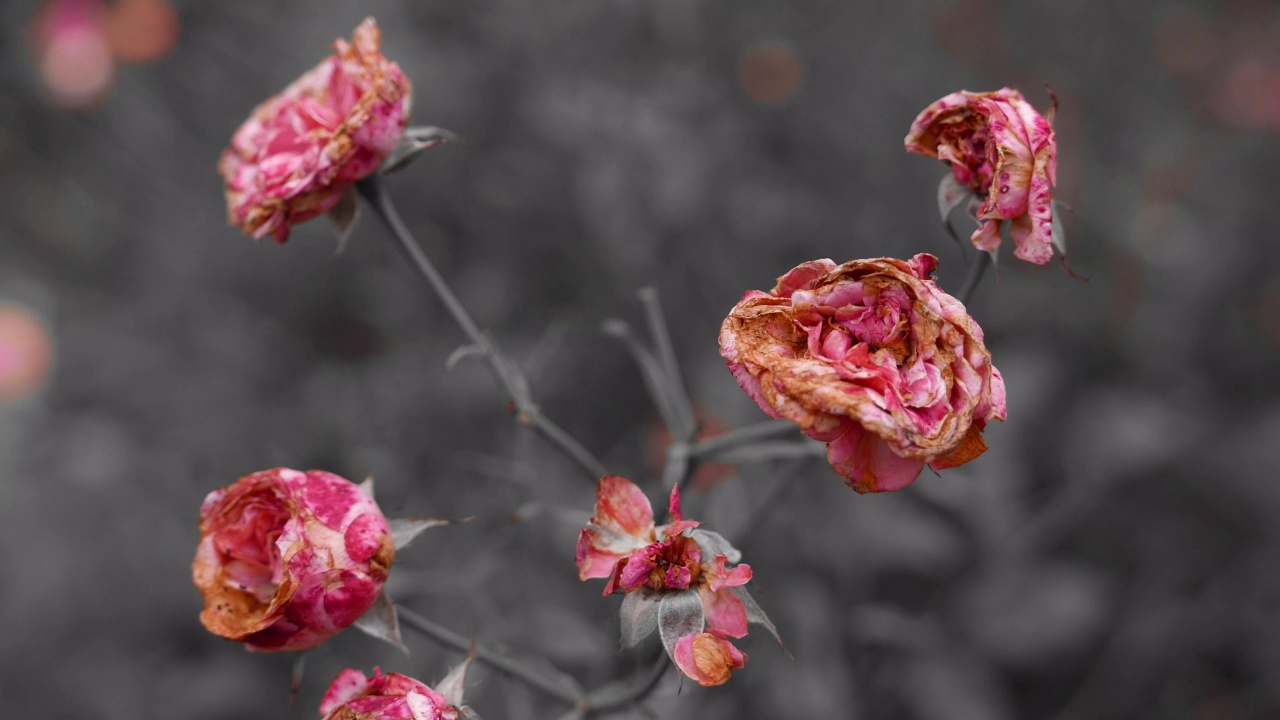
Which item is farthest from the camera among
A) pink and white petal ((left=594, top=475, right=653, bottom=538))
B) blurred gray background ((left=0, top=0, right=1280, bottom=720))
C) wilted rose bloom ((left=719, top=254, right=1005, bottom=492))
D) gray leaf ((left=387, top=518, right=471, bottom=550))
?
blurred gray background ((left=0, top=0, right=1280, bottom=720))

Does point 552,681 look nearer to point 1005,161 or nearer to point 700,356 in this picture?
point 1005,161

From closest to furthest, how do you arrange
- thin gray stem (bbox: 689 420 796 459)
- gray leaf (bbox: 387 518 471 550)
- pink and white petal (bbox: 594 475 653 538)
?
pink and white petal (bbox: 594 475 653 538) < gray leaf (bbox: 387 518 471 550) < thin gray stem (bbox: 689 420 796 459)

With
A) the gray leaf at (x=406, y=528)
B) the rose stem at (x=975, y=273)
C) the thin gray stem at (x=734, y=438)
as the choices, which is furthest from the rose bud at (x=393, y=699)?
the rose stem at (x=975, y=273)

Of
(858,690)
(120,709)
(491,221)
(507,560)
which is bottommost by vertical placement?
(120,709)

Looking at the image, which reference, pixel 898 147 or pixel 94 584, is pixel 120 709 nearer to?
pixel 94 584

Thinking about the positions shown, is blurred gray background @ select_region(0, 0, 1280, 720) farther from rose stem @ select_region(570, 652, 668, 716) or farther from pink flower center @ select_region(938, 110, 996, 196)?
pink flower center @ select_region(938, 110, 996, 196)

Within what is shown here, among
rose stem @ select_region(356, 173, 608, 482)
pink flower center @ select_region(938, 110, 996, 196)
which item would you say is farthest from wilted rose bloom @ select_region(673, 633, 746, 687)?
pink flower center @ select_region(938, 110, 996, 196)

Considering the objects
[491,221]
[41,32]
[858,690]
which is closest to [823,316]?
[858,690]

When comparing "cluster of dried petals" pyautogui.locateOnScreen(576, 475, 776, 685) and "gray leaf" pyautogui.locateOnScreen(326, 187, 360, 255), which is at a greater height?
"gray leaf" pyautogui.locateOnScreen(326, 187, 360, 255)
